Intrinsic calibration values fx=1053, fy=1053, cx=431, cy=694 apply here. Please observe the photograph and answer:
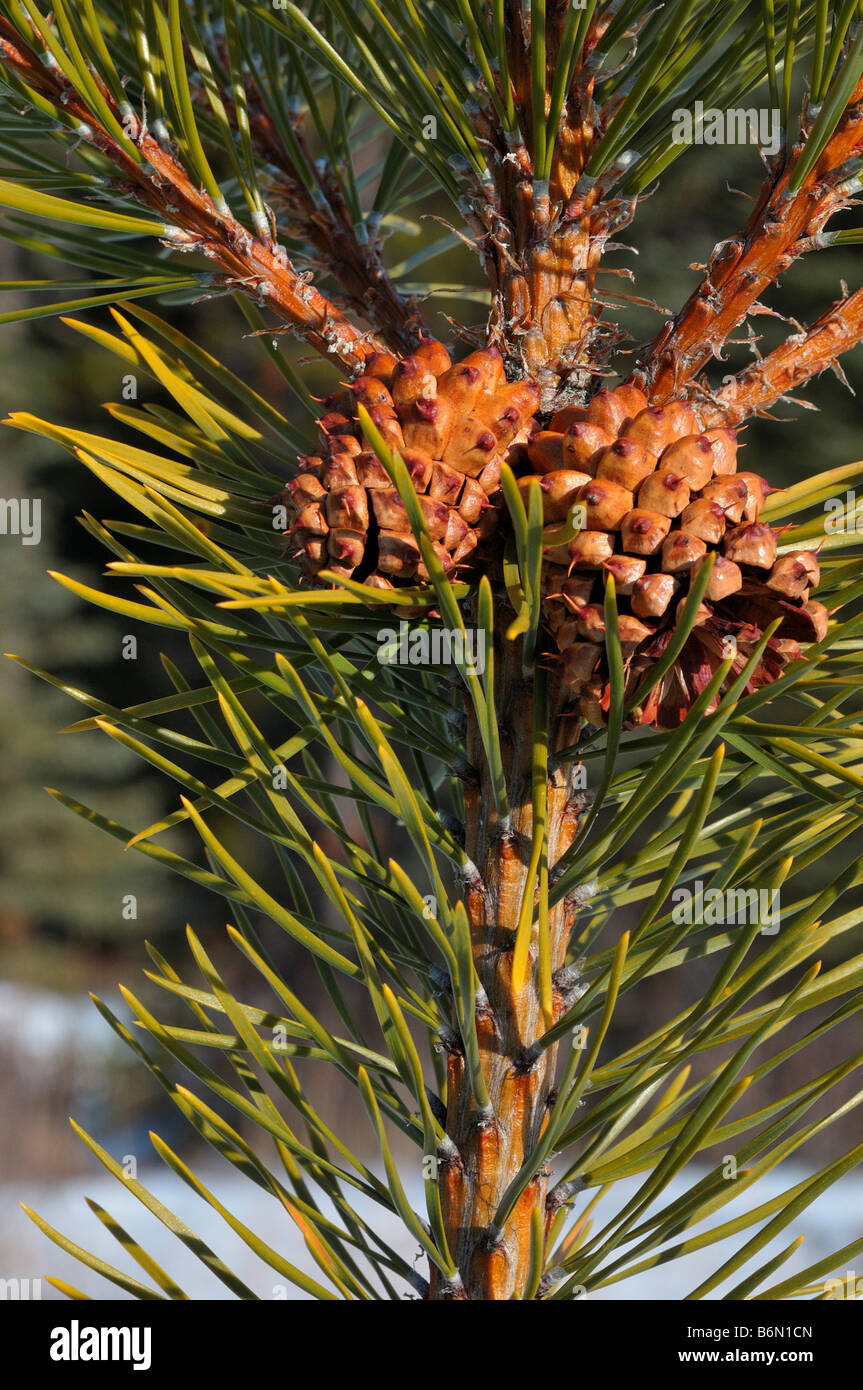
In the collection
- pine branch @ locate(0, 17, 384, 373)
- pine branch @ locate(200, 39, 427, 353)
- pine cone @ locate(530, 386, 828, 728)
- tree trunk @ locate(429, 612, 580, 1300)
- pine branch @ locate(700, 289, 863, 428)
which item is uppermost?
pine branch @ locate(200, 39, 427, 353)

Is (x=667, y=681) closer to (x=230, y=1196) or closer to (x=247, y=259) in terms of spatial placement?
(x=247, y=259)

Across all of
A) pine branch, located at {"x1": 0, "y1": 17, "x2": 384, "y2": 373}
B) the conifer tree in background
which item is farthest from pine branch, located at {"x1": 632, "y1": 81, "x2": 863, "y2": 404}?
pine branch, located at {"x1": 0, "y1": 17, "x2": 384, "y2": 373}

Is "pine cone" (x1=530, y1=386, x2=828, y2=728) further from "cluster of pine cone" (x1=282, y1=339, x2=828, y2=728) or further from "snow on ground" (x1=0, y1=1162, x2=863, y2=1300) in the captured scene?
"snow on ground" (x1=0, y1=1162, x2=863, y2=1300)

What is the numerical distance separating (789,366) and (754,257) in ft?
0.12

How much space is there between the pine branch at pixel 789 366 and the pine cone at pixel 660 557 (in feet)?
0.17

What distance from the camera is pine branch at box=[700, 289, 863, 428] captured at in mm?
349

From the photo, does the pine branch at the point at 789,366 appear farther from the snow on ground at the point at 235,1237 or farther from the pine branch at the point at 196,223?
the snow on ground at the point at 235,1237

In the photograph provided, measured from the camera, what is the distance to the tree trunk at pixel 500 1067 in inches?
13.3

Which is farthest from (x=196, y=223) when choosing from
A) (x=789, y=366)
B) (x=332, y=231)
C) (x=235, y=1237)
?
(x=235, y=1237)

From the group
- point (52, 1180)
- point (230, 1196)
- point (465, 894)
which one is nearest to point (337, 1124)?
point (230, 1196)

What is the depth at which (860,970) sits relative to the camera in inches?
12.4

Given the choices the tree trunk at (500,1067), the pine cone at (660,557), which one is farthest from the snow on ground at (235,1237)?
the pine cone at (660,557)
